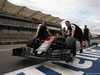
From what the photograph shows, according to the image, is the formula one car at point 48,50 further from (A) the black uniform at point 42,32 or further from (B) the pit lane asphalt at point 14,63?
(A) the black uniform at point 42,32

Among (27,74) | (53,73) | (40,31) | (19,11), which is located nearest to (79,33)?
(40,31)

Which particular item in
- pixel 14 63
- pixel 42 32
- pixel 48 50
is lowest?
pixel 14 63

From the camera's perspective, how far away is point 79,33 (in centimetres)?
426

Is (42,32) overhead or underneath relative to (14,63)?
overhead

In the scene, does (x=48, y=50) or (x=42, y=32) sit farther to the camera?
(x=42, y=32)

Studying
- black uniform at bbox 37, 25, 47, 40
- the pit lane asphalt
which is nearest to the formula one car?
the pit lane asphalt

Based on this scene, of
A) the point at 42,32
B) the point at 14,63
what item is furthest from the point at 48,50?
the point at 42,32

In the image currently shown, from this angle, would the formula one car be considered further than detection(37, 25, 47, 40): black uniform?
No

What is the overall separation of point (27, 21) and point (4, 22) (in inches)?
418

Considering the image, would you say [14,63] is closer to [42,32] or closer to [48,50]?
[48,50]

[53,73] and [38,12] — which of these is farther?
[38,12]

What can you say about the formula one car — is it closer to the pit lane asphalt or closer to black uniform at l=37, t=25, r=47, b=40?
the pit lane asphalt

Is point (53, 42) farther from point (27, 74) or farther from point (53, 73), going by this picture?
point (27, 74)

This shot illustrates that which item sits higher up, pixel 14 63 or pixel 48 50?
pixel 48 50
